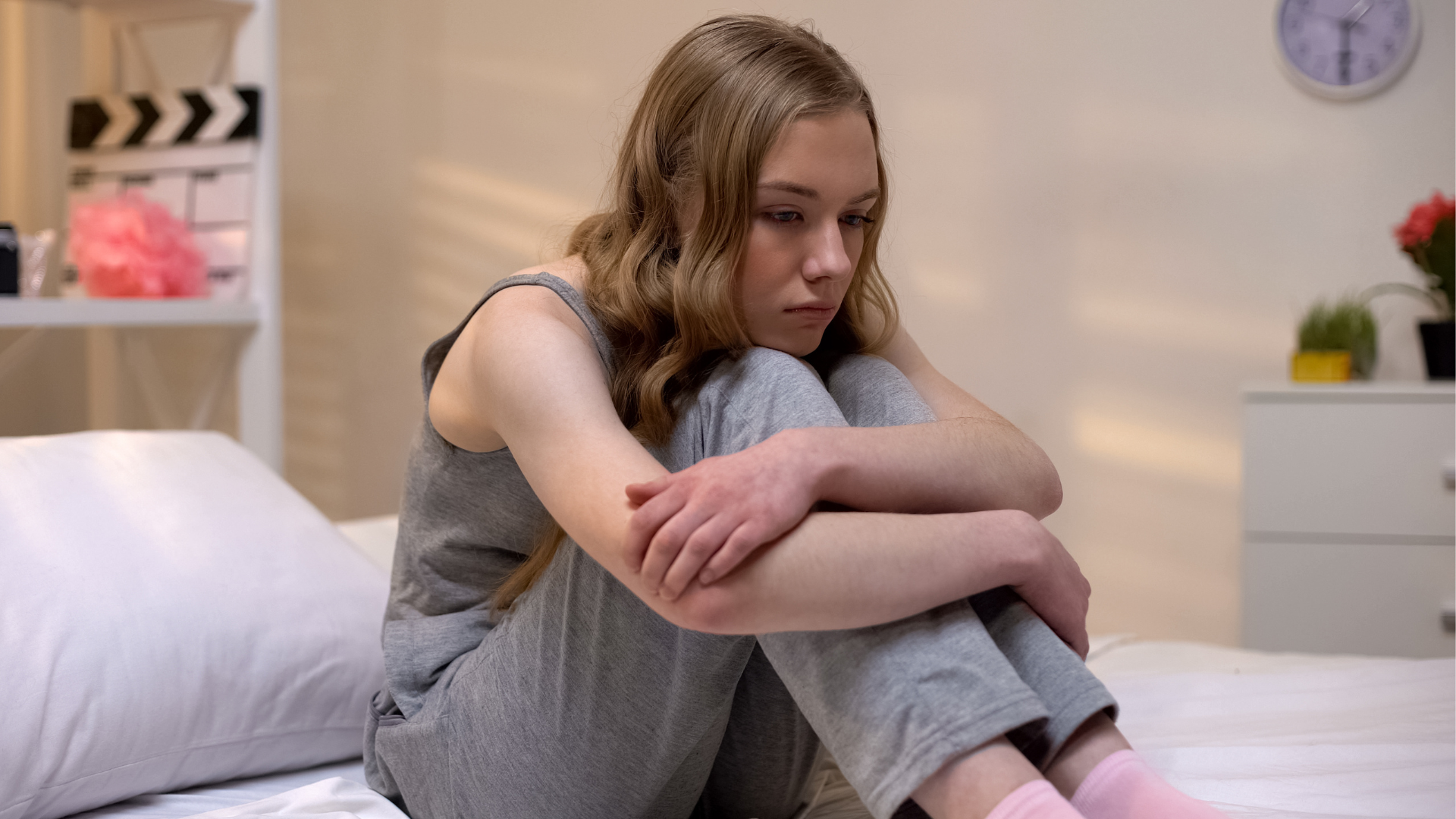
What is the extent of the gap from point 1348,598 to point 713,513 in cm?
187

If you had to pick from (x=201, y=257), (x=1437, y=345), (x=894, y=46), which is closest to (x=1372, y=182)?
(x=1437, y=345)

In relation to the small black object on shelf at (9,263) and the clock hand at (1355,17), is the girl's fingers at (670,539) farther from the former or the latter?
the clock hand at (1355,17)

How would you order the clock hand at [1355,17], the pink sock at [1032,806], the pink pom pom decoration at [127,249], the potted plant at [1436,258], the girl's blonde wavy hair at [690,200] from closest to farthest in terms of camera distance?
the pink sock at [1032,806], the girl's blonde wavy hair at [690,200], the pink pom pom decoration at [127,249], the potted plant at [1436,258], the clock hand at [1355,17]

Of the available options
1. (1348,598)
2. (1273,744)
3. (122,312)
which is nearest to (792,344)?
(1273,744)

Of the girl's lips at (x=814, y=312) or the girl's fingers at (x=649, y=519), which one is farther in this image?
the girl's lips at (x=814, y=312)

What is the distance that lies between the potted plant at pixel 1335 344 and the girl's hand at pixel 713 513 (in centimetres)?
189

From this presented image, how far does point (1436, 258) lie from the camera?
220 centimetres

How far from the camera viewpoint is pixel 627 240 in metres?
1.08

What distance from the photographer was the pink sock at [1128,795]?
0.75 metres

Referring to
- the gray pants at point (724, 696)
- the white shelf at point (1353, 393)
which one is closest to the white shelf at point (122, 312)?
the gray pants at point (724, 696)

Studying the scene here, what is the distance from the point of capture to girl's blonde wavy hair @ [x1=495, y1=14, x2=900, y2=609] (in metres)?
0.97

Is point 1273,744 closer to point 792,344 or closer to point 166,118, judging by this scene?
point 792,344

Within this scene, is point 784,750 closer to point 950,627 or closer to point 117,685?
point 950,627

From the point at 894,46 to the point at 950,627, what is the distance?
7.44ft
